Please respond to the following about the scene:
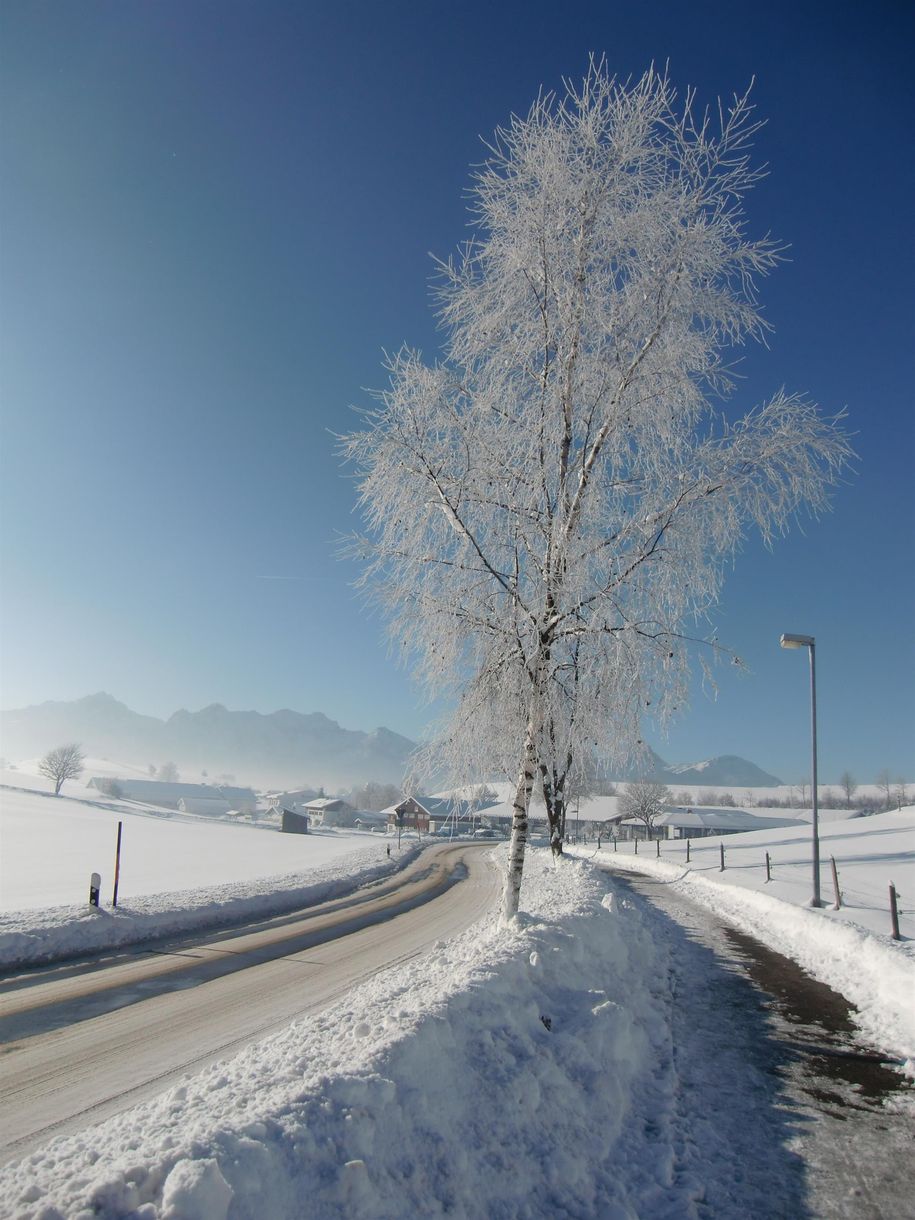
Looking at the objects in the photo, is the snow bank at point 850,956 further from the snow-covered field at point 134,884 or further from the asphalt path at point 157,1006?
the snow-covered field at point 134,884

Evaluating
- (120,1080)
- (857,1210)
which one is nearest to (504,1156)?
(857,1210)

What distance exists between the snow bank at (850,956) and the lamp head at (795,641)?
688 centimetres

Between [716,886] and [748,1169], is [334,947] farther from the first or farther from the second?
[716,886]

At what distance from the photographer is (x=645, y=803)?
102 meters

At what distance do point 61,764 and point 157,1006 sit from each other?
421 feet

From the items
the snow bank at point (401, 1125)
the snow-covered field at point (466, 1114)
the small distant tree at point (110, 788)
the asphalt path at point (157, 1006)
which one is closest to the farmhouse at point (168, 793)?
the small distant tree at point (110, 788)

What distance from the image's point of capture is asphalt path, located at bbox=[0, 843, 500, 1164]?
574 centimetres

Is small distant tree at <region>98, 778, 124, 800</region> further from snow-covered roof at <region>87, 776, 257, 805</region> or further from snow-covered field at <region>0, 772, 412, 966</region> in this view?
snow-covered field at <region>0, 772, 412, 966</region>

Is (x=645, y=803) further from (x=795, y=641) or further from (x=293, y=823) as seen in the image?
(x=795, y=641)

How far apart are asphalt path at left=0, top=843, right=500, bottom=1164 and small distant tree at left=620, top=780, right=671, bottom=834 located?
91631 millimetres

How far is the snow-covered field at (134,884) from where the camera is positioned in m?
13.2

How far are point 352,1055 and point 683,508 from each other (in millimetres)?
7722

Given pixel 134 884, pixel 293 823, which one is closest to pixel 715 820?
pixel 293 823

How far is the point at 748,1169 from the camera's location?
4.87 meters
